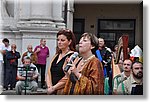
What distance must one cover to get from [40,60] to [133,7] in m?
2.28

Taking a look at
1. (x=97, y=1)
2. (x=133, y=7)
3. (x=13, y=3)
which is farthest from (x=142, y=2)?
(x=13, y=3)

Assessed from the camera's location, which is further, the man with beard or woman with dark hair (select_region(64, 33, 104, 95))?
the man with beard

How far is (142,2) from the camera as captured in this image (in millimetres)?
10258

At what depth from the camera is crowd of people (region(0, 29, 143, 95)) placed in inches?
393

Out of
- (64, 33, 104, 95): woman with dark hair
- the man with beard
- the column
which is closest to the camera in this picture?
(64, 33, 104, 95): woman with dark hair

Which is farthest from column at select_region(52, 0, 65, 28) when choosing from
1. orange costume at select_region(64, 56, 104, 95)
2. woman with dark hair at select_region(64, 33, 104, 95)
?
orange costume at select_region(64, 56, 104, 95)

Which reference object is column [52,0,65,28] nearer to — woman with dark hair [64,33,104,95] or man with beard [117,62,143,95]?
woman with dark hair [64,33,104,95]

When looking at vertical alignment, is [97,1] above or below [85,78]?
above

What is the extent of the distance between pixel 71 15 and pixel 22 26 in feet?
3.57

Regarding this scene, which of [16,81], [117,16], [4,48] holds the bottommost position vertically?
[16,81]

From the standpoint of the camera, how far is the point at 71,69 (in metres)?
10.0

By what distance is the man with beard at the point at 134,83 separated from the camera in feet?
33.3

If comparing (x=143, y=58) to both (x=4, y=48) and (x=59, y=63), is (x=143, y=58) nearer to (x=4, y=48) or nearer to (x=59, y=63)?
(x=59, y=63)

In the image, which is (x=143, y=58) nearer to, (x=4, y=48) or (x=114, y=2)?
(x=114, y=2)
